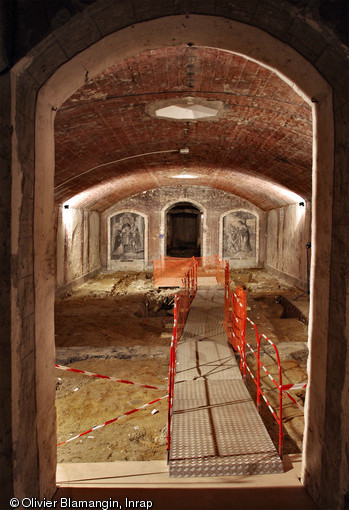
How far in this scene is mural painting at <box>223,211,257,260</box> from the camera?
20406 mm

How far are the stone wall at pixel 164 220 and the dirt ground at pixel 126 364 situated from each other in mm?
6242

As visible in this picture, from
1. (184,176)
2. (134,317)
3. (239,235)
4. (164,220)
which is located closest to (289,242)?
(239,235)

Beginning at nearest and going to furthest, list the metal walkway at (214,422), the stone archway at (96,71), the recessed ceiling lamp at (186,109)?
the stone archway at (96,71), the metal walkway at (214,422), the recessed ceiling lamp at (186,109)

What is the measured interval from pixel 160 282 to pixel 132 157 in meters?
6.61

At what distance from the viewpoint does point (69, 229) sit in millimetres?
14211

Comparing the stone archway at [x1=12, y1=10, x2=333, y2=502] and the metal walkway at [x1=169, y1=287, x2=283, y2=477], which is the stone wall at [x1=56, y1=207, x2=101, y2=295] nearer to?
the metal walkway at [x1=169, y1=287, x2=283, y2=477]

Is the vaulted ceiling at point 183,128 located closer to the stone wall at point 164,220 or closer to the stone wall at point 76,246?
the stone wall at point 76,246

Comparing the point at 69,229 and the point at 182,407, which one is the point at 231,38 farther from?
the point at 69,229

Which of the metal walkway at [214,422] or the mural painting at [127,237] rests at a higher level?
the mural painting at [127,237]

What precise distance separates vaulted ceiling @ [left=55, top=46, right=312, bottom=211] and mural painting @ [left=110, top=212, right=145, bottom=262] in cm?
508

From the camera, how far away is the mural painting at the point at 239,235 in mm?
20406

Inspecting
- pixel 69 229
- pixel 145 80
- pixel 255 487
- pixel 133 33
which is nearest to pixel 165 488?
pixel 255 487

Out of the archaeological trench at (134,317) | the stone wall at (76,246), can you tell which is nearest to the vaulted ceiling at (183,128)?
the stone wall at (76,246)

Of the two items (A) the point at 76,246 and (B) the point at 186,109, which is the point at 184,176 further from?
(B) the point at 186,109
